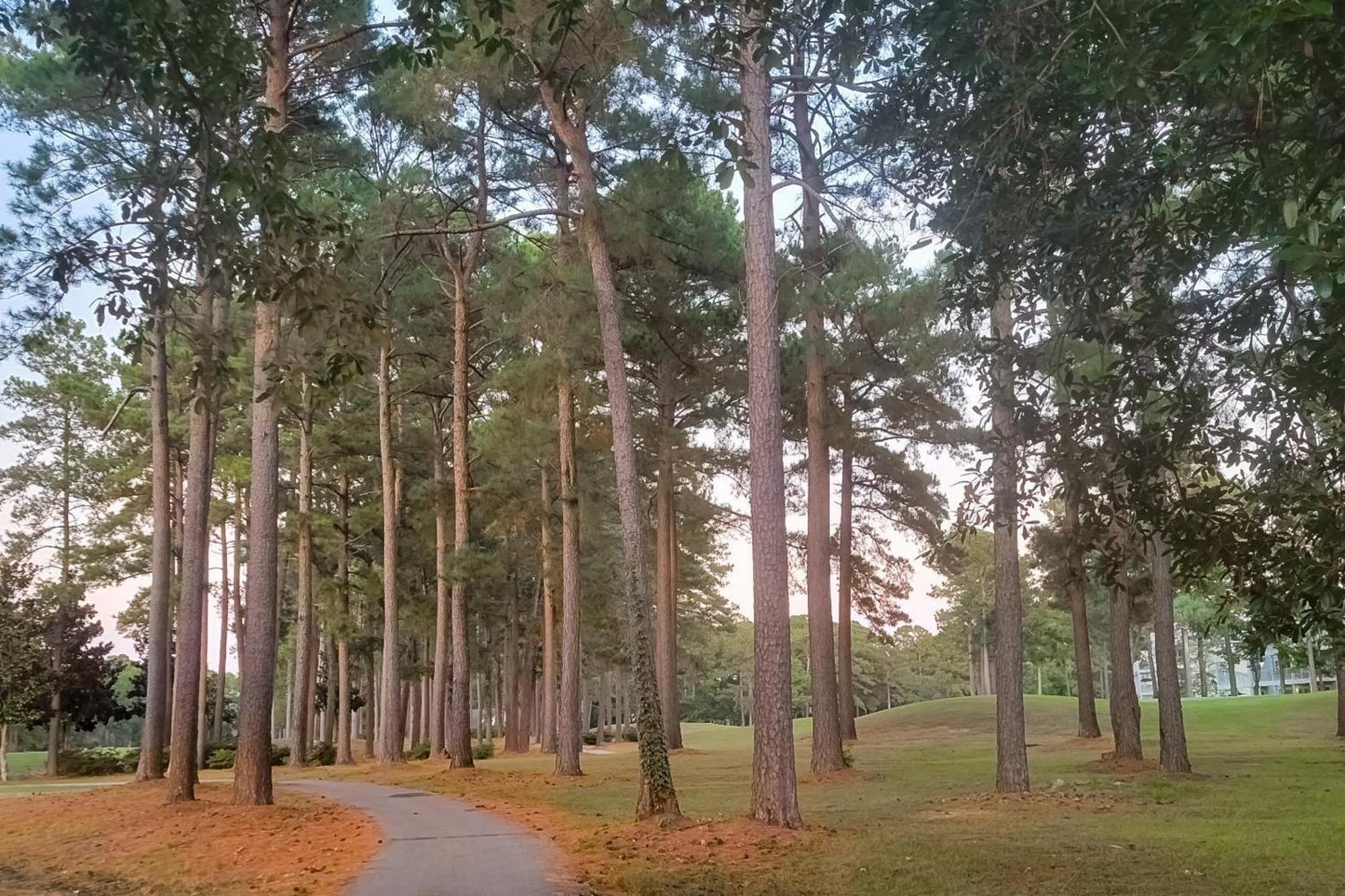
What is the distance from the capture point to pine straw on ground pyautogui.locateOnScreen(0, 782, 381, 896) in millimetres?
7914

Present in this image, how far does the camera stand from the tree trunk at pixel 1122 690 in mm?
17344

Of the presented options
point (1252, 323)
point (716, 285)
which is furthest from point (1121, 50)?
point (716, 285)

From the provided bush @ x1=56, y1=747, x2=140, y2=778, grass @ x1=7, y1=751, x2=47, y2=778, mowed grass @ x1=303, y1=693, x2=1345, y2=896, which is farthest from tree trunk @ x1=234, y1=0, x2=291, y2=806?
grass @ x1=7, y1=751, x2=47, y2=778

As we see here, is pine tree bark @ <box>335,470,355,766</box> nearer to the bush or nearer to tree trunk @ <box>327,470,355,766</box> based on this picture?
tree trunk @ <box>327,470,355,766</box>

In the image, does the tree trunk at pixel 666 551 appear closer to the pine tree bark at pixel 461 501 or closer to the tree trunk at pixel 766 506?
the pine tree bark at pixel 461 501

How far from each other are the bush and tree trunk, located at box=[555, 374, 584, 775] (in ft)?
59.5

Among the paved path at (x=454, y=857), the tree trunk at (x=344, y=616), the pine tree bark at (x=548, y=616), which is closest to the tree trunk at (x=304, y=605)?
the tree trunk at (x=344, y=616)

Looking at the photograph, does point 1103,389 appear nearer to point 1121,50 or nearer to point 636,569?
point 1121,50

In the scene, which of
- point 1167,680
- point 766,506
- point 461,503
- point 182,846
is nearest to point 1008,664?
point 1167,680

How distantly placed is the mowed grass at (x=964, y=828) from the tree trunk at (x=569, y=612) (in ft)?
2.25

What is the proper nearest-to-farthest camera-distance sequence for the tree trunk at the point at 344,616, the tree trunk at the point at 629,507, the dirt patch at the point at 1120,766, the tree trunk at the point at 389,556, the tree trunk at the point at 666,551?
1. the tree trunk at the point at 629,507
2. the dirt patch at the point at 1120,766
3. the tree trunk at the point at 389,556
4. the tree trunk at the point at 666,551
5. the tree trunk at the point at 344,616

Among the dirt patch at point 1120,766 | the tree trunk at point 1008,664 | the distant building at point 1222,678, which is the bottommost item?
the distant building at point 1222,678

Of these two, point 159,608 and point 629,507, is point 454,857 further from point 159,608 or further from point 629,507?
point 159,608

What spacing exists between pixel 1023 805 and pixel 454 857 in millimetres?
7074
